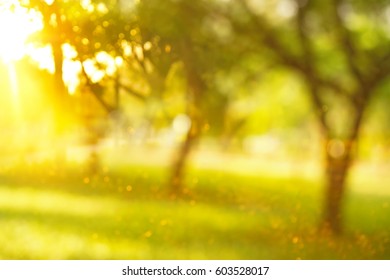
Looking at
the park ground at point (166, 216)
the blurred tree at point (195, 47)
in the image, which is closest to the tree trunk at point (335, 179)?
the park ground at point (166, 216)

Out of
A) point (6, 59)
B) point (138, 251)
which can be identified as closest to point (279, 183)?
point (138, 251)

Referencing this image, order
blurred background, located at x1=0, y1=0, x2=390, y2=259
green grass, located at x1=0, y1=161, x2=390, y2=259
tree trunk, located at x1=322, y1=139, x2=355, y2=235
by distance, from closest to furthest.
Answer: green grass, located at x1=0, y1=161, x2=390, y2=259 < blurred background, located at x1=0, y1=0, x2=390, y2=259 < tree trunk, located at x1=322, y1=139, x2=355, y2=235

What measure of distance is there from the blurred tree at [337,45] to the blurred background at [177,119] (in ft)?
0.06

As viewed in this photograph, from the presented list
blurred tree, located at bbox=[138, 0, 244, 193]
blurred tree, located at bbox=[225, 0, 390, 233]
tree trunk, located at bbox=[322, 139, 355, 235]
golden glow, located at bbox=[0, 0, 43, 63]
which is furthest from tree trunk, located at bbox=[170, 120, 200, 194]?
golden glow, located at bbox=[0, 0, 43, 63]

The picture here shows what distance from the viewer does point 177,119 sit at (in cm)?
889

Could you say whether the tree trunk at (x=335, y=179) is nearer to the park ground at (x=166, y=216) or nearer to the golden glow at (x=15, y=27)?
the park ground at (x=166, y=216)

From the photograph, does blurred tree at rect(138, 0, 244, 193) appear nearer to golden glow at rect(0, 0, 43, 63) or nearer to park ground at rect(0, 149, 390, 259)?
park ground at rect(0, 149, 390, 259)

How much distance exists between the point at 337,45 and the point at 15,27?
4.29m

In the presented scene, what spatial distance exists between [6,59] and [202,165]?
3082mm

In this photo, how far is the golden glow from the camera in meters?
7.92

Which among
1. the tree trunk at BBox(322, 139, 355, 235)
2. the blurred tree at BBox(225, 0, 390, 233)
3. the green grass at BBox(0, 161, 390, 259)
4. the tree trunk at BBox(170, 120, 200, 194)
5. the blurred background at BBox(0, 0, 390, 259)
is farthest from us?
the tree trunk at BBox(170, 120, 200, 194)

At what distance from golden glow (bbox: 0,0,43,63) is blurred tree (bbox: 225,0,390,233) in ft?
8.16

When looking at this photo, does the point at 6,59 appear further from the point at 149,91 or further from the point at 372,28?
the point at 372,28
